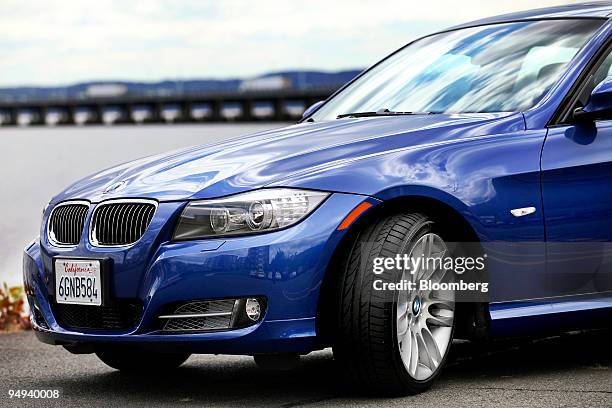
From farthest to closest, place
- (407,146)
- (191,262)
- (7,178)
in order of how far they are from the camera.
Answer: (7,178) → (407,146) → (191,262)

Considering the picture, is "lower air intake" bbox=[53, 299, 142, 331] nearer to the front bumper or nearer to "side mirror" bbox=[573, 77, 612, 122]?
the front bumper

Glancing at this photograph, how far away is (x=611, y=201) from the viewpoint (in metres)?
5.16

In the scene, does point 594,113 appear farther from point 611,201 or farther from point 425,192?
point 425,192

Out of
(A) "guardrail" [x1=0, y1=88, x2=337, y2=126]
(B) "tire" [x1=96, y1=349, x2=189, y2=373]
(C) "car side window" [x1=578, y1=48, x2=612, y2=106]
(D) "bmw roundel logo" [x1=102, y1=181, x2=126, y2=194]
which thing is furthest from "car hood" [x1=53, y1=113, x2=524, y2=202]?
(A) "guardrail" [x1=0, y1=88, x2=337, y2=126]

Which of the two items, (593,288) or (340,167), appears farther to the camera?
(593,288)

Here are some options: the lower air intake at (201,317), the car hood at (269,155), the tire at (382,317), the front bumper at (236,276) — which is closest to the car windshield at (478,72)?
the car hood at (269,155)

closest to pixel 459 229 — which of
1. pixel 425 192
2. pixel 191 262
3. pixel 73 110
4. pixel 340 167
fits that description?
pixel 425 192

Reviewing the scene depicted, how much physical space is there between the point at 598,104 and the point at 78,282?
2.31m

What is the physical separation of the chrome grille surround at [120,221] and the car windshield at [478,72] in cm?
146

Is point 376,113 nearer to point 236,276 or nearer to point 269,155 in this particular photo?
point 269,155

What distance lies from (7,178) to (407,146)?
46.4 meters

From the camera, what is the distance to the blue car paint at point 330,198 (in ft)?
14.5

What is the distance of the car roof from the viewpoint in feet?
18.8

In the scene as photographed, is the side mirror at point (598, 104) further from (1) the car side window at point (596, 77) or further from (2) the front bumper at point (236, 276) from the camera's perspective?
(2) the front bumper at point (236, 276)
